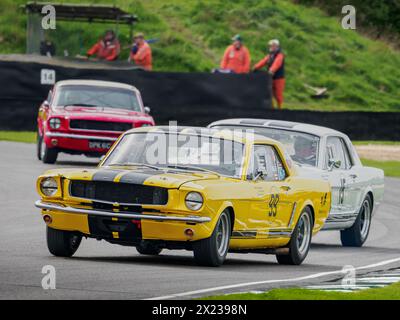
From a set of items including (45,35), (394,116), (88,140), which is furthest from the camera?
(45,35)

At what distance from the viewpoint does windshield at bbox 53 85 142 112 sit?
25.5m

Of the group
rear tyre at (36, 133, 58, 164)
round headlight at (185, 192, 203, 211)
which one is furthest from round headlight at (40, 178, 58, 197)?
rear tyre at (36, 133, 58, 164)

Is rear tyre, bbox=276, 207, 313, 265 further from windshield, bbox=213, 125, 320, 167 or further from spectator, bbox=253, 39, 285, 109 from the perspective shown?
spectator, bbox=253, 39, 285, 109

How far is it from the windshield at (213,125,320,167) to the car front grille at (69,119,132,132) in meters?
8.09

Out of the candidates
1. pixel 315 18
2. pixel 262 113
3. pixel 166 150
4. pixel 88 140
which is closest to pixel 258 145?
pixel 166 150

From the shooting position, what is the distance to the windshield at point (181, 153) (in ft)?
43.2

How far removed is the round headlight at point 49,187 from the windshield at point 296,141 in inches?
174

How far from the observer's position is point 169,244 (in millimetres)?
12336

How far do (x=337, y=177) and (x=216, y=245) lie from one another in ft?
14.0

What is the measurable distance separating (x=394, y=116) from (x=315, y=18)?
1844cm

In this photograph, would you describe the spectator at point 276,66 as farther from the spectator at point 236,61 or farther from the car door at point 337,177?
the car door at point 337,177

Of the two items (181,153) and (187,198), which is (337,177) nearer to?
(181,153)

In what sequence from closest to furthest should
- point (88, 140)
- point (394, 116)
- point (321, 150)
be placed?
point (321, 150) < point (88, 140) < point (394, 116)
